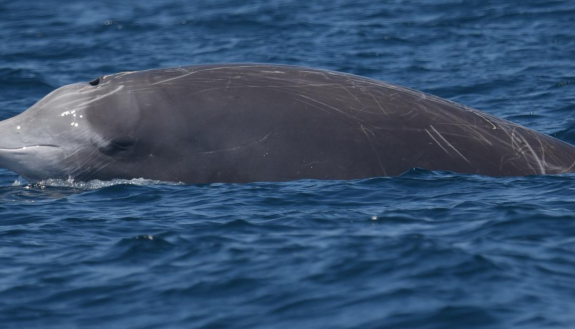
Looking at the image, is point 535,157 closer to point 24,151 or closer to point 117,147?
point 117,147

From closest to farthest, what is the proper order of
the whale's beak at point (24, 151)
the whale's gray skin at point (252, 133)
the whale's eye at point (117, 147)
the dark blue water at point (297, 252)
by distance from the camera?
the dark blue water at point (297, 252) → the whale's gray skin at point (252, 133) → the whale's eye at point (117, 147) → the whale's beak at point (24, 151)

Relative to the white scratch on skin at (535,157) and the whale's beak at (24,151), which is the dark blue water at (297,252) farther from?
the whale's beak at (24,151)

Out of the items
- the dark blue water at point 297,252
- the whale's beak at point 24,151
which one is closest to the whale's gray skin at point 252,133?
the whale's beak at point 24,151

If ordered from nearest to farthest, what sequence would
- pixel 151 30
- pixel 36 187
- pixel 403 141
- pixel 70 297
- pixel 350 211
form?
pixel 70 297 → pixel 350 211 → pixel 403 141 → pixel 36 187 → pixel 151 30

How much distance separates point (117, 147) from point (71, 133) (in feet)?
2.25

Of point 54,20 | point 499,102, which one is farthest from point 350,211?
point 54,20

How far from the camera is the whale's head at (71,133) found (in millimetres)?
13836

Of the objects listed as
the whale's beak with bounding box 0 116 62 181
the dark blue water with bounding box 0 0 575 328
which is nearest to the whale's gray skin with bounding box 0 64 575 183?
the whale's beak with bounding box 0 116 62 181

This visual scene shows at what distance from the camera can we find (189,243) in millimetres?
11773

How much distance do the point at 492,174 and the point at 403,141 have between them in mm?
1305

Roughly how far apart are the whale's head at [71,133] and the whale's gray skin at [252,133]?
0.02 metres

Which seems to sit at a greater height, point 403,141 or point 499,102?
point 403,141

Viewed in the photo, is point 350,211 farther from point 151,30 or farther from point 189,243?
point 151,30

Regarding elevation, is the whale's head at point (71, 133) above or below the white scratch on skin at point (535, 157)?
above
